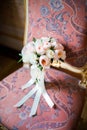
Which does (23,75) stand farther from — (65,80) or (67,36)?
(67,36)

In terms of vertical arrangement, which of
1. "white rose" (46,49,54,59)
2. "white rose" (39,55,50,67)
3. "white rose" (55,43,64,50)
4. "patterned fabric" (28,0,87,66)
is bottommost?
"white rose" (39,55,50,67)

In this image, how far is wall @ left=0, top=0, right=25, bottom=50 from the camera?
1.86 metres

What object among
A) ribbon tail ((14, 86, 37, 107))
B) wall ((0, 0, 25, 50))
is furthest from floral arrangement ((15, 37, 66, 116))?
wall ((0, 0, 25, 50))

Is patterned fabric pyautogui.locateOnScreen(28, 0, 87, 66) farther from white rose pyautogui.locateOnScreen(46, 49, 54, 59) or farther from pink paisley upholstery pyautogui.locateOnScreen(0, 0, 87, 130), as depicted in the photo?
white rose pyautogui.locateOnScreen(46, 49, 54, 59)

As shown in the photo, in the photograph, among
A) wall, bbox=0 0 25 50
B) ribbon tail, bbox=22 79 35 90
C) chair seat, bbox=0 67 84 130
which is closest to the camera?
chair seat, bbox=0 67 84 130

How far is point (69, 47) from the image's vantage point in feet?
3.54

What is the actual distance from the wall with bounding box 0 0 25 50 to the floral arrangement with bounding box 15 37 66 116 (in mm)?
919

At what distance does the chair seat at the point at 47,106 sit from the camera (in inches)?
37.0

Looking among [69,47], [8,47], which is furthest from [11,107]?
[8,47]

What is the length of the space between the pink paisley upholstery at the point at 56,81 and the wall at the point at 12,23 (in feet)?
2.47

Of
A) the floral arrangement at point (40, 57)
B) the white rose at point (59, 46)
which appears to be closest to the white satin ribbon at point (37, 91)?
the floral arrangement at point (40, 57)

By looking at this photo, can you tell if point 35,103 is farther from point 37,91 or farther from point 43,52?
point 43,52

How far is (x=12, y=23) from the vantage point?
6.59ft

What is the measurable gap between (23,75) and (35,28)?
0.30m
